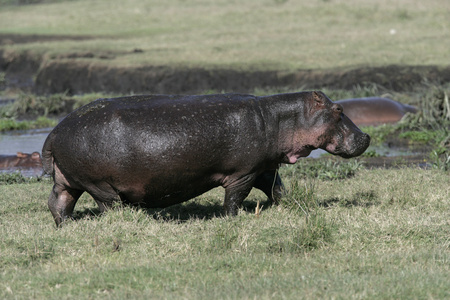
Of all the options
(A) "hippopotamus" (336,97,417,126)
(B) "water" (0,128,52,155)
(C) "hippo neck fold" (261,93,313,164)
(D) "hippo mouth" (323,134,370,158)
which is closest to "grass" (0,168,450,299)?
(C) "hippo neck fold" (261,93,313,164)

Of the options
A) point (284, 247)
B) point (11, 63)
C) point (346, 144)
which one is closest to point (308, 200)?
point (346, 144)

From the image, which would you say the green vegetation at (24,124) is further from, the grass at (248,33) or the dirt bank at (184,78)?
the grass at (248,33)

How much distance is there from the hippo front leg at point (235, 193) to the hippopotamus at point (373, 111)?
742cm

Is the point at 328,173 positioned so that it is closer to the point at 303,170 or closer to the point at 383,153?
the point at 303,170

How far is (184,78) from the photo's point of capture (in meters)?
20.9

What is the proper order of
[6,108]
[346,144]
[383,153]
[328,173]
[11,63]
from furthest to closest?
[11,63], [6,108], [383,153], [328,173], [346,144]

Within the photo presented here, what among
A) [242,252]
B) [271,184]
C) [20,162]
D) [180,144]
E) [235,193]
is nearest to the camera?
[242,252]

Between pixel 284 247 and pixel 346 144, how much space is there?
1553 millimetres

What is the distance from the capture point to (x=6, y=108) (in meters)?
16.9

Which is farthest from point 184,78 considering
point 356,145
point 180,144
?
point 180,144

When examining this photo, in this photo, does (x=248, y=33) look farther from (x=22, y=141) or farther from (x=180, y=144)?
(x=180, y=144)

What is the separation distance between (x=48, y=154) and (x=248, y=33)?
2194cm

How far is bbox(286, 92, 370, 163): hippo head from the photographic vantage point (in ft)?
21.9

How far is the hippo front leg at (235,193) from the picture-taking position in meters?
6.55
